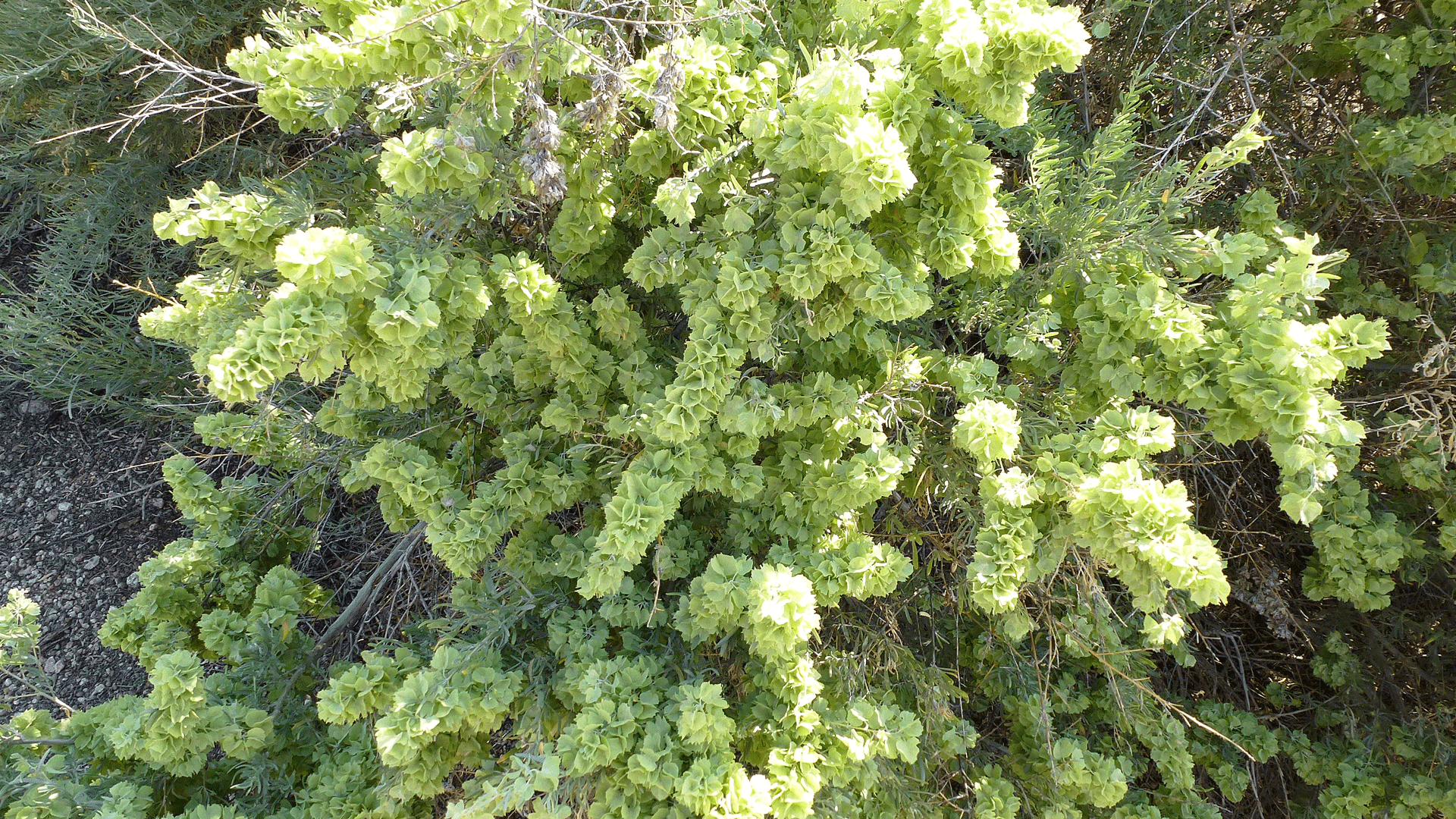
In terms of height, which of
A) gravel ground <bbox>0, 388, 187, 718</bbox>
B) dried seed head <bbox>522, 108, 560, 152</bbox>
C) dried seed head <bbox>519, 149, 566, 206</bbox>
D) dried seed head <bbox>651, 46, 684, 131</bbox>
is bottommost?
gravel ground <bbox>0, 388, 187, 718</bbox>

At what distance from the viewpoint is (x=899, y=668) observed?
2799 millimetres

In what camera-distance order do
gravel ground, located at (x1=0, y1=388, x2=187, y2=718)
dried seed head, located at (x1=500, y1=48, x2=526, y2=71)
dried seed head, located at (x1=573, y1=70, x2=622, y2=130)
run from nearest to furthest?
dried seed head, located at (x1=500, y1=48, x2=526, y2=71) → dried seed head, located at (x1=573, y1=70, x2=622, y2=130) → gravel ground, located at (x1=0, y1=388, x2=187, y2=718)

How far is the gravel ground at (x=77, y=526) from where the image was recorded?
12.3ft

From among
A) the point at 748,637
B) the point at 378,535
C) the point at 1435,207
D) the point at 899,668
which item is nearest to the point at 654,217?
the point at 748,637

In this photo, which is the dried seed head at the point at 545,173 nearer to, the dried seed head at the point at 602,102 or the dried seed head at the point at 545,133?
the dried seed head at the point at 545,133

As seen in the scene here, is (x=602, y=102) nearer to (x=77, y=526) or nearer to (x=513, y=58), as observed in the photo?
(x=513, y=58)

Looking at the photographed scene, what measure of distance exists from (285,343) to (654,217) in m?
1.02

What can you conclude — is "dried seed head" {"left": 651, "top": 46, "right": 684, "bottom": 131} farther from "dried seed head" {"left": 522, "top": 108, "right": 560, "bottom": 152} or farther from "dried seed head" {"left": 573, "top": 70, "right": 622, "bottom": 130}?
"dried seed head" {"left": 522, "top": 108, "right": 560, "bottom": 152}

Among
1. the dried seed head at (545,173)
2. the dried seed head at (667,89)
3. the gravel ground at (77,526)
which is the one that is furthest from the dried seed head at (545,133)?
the gravel ground at (77,526)

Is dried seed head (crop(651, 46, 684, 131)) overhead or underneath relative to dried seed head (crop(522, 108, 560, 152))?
overhead

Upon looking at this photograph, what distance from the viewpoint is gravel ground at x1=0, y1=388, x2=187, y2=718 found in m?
3.74

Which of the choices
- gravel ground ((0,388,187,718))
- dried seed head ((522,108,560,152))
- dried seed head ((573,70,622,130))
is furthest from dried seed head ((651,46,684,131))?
gravel ground ((0,388,187,718))

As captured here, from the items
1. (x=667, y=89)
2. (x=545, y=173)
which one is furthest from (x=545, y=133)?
(x=667, y=89)

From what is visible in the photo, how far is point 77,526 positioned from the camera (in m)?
3.99
